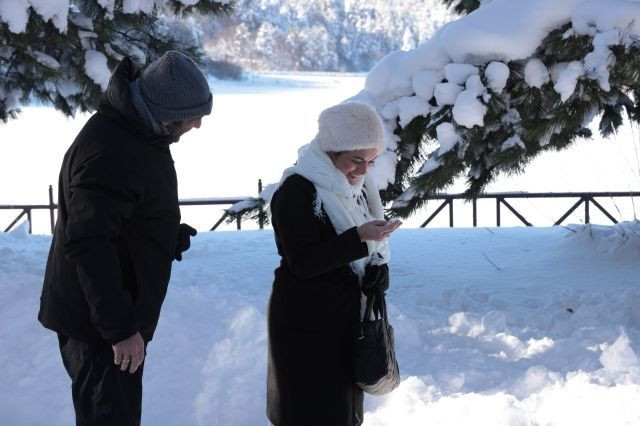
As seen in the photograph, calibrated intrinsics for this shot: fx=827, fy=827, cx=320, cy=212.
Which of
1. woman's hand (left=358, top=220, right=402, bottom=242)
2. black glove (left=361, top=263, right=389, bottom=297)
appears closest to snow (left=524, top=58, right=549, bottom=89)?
black glove (left=361, top=263, right=389, bottom=297)

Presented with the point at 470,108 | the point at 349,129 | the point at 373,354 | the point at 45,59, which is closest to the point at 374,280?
the point at 373,354

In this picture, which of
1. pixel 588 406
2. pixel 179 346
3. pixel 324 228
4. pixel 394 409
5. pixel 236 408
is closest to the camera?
pixel 324 228

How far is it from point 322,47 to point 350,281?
75.4 meters

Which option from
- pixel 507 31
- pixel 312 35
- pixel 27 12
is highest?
pixel 312 35

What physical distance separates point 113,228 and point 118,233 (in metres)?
0.04

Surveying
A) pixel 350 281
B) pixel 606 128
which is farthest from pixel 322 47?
pixel 350 281

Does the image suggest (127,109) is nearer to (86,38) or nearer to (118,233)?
(118,233)

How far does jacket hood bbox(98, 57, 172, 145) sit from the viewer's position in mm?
2361

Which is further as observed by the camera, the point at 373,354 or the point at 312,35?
the point at 312,35

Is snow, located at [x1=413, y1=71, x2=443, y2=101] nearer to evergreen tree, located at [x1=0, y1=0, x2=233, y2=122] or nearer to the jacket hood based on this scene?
evergreen tree, located at [x1=0, y1=0, x2=233, y2=122]

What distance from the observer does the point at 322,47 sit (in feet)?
251

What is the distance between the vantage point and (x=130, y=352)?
2352 mm

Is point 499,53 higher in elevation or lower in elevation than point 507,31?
lower

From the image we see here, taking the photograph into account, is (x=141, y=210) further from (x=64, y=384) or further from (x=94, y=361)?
(x=64, y=384)
